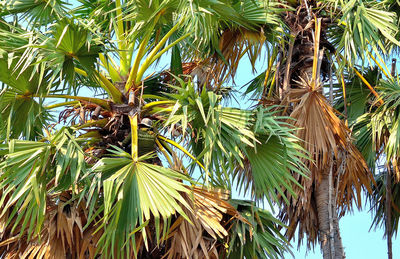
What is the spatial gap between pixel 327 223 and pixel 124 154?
6.94ft

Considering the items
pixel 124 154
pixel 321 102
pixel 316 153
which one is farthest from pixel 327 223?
pixel 124 154

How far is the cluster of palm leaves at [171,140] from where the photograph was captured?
5363mm

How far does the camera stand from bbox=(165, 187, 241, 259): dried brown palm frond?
18.9 ft

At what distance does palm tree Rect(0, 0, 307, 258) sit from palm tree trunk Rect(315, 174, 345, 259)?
0.54 metres

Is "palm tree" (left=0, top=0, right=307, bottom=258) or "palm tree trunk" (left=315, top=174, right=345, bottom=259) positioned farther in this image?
"palm tree trunk" (left=315, top=174, right=345, bottom=259)

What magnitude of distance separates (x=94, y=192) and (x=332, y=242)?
224cm

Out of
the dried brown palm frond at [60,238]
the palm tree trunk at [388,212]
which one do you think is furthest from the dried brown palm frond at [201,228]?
the palm tree trunk at [388,212]

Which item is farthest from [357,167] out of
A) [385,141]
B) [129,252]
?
[129,252]

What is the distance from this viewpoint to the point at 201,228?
5.85 m

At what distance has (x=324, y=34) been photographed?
24.9 ft

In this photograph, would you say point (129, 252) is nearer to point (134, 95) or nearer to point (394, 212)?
point (134, 95)

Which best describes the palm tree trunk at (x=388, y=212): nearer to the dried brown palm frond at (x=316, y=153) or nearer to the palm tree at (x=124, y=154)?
the dried brown palm frond at (x=316, y=153)

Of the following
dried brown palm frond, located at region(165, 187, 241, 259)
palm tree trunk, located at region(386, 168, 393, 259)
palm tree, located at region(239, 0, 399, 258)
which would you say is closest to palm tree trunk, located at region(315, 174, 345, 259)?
palm tree, located at region(239, 0, 399, 258)

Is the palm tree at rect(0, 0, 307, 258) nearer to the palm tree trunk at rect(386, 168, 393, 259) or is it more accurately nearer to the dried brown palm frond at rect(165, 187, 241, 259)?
the dried brown palm frond at rect(165, 187, 241, 259)
